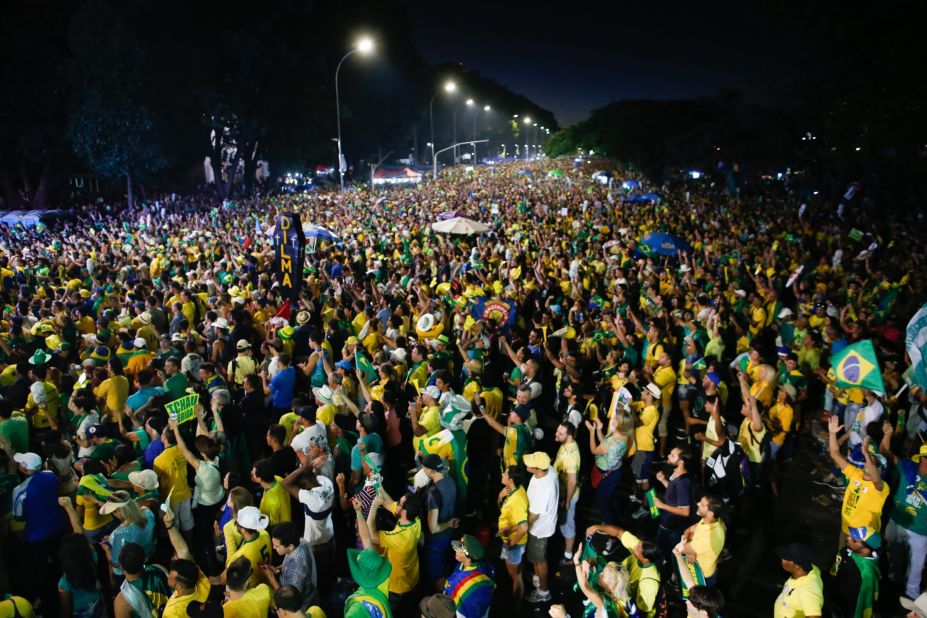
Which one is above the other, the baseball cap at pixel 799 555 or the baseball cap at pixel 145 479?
the baseball cap at pixel 145 479

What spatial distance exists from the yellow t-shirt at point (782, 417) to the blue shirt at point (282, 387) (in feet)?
17.3

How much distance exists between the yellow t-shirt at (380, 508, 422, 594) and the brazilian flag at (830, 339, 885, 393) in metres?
4.28

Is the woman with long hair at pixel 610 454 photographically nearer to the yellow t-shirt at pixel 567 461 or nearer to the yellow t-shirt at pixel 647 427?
the yellow t-shirt at pixel 647 427

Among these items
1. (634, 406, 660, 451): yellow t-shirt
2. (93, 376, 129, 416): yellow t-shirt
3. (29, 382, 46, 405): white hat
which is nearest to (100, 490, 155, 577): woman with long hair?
(93, 376, 129, 416): yellow t-shirt

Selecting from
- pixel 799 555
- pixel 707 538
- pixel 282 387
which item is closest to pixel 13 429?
pixel 282 387

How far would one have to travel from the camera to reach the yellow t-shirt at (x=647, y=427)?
6035 mm

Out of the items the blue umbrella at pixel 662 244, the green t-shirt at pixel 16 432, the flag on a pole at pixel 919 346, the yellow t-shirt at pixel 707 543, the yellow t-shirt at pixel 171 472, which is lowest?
the yellow t-shirt at pixel 707 543

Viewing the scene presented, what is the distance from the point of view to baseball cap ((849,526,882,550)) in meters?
4.52

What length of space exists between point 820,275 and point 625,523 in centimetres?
804

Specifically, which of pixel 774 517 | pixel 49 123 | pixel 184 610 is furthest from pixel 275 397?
pixel 49 123

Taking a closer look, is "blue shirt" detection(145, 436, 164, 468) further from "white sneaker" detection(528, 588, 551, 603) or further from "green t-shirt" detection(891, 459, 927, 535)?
"green t-shirt" detection(891, 459, 927, 535)

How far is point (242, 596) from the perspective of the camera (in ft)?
12.0

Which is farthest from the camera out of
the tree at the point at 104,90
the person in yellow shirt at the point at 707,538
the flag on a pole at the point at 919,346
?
the tree at the point at 104,90

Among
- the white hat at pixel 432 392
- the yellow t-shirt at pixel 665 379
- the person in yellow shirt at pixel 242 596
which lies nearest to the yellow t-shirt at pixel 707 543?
the white hat at pixel 432 392
